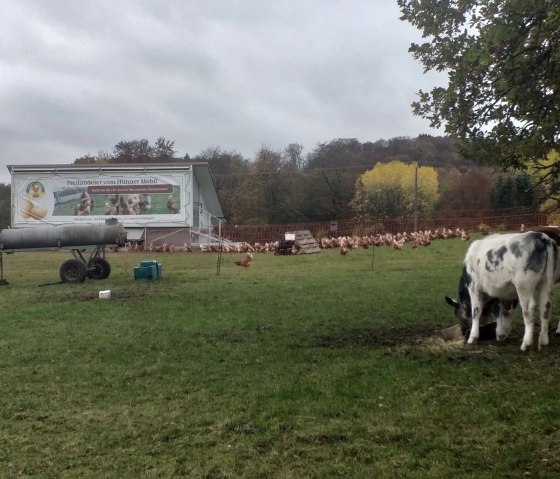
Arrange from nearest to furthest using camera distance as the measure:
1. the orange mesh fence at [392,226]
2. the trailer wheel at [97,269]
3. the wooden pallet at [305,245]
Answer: the trailer wheel at [97,269], the wooden pallet at [305,245], the orange mesh fence at [392,226]

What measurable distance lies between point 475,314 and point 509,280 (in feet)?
2.95

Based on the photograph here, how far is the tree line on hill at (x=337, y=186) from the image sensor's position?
67.5m

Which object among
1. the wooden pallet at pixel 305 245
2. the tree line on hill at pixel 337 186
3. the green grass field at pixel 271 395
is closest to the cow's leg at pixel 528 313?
the green grass field at pixel 271 395

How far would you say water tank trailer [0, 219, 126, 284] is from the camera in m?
19.6

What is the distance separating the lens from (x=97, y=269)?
21.0 metres

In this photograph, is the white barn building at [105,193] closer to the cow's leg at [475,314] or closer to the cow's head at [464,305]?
the cow's head at [464,305]

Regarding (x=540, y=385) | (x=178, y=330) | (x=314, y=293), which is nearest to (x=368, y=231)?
(x=314, y=293)

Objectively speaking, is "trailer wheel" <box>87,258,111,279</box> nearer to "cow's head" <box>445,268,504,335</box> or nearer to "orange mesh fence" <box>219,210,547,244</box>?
"cow's head" <box>445,268,504,335</box>

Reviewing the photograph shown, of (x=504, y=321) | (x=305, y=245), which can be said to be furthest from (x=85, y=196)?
(x=504, y=321)

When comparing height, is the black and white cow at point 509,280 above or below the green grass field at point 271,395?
above

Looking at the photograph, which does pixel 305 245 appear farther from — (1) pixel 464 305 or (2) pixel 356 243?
(1) pixel 464 305

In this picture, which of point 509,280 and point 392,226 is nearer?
point 509,280

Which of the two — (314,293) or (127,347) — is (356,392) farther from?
(314,293)

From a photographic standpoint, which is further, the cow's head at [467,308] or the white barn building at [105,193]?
the white barn building at [105,193]
